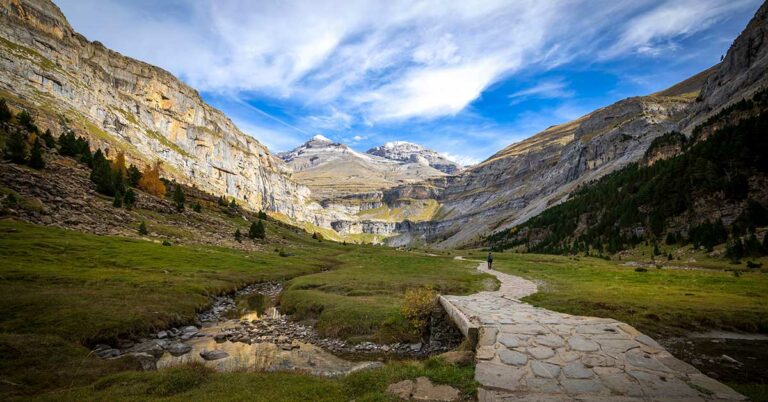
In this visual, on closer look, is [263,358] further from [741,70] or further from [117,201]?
[741,70]

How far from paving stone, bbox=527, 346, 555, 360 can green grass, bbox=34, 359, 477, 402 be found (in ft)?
8.17

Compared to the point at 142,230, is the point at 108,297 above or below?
below

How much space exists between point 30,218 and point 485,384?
66.8 meters

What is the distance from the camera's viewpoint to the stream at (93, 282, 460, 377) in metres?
18.3

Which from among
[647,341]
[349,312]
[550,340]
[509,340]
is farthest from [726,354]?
[349,312]

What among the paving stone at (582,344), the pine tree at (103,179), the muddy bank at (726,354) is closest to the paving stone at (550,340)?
the paving stone at (582,344)

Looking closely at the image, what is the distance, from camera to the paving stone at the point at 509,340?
11.9 m

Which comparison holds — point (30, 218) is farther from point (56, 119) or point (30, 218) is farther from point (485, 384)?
point (56, 119)

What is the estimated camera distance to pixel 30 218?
47125mm

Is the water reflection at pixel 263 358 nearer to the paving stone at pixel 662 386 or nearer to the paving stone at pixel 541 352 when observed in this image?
Result: the paving stone at pixel 541 352

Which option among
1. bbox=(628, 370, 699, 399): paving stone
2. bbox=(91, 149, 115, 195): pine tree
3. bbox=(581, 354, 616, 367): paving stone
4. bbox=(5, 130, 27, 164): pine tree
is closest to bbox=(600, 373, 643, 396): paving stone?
bbox=(628, 370, 699, 399): paving stone

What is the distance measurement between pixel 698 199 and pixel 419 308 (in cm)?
8460

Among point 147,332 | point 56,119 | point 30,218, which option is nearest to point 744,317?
point 147,332

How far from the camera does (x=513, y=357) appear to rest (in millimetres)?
10914
